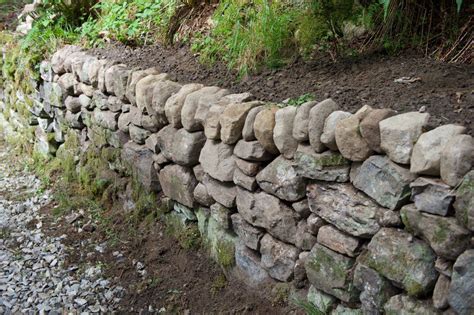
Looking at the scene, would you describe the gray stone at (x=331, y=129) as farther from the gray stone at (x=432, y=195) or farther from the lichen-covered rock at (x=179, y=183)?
the lichen-covered rock at (x=179, y=183)

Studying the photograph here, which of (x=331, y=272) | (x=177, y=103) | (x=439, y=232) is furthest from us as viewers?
(x=177, y=103)

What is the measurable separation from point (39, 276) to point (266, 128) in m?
2.02

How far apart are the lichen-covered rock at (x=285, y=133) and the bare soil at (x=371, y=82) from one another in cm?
31

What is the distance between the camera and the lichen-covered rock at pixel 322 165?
2.33 meters

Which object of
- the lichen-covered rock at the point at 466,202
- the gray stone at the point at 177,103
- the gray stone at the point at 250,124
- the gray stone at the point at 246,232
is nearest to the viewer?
the lichen-covered rock at the point at 466,202

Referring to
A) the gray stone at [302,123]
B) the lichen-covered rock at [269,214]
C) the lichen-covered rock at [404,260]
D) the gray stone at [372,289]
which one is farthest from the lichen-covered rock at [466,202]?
the lichen-covered rock at [269,214]

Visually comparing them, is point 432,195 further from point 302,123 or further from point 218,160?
point 218,160

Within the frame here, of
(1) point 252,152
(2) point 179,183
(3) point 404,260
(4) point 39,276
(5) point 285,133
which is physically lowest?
(4) point 39,276

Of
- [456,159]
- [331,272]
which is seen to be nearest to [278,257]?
[331,272]

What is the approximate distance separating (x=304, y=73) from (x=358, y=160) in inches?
49.0

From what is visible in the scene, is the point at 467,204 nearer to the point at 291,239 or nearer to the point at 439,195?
the point at 439,195

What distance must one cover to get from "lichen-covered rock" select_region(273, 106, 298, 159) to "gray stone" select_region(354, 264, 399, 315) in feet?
1.99

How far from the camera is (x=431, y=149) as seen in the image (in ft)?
6.29

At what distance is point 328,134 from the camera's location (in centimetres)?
234
